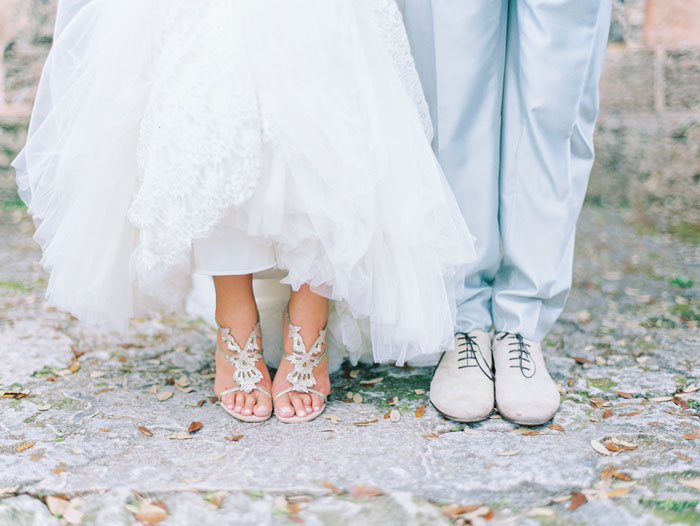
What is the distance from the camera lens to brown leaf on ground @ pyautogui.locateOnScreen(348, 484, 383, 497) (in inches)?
48.1

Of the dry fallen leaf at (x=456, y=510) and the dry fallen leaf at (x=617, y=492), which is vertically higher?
the dry fallen leaf at (x=617, y=492)

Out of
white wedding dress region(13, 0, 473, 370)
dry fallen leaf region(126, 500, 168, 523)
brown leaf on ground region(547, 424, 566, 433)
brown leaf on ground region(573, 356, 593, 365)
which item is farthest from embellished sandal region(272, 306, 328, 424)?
brown leaf on ground region(573, 356, 593, 365)

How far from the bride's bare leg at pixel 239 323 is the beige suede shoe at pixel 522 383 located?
53 centimetres

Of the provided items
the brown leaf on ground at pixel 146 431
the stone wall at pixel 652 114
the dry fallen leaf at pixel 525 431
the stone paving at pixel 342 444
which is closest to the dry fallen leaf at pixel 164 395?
the stone paving at pixel 342 444

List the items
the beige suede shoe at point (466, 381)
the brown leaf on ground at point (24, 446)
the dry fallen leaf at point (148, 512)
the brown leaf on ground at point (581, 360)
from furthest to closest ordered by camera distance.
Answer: the brown leaf on ground at point (581, 360), the beige suede shoe at point (466, 381), the brown leaf on ground at point (24, 446), the dry fallen leaf at point (148, 512)

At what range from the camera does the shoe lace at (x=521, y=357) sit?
1.58 metres

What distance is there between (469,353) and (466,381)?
9cm

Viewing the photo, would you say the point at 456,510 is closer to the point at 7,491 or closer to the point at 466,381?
the point at 466,381

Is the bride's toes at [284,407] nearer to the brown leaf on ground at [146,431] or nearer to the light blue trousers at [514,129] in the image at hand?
the brown leaf on ground at [146,431]

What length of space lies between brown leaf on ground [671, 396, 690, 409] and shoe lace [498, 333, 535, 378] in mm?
332

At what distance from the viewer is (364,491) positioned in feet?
4.02

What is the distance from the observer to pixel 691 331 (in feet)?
6.71

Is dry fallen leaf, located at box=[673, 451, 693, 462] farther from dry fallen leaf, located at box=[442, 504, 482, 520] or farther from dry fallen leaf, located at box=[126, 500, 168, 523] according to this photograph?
dry fallen leaf, located at box=[126, 500, 168, 523]
